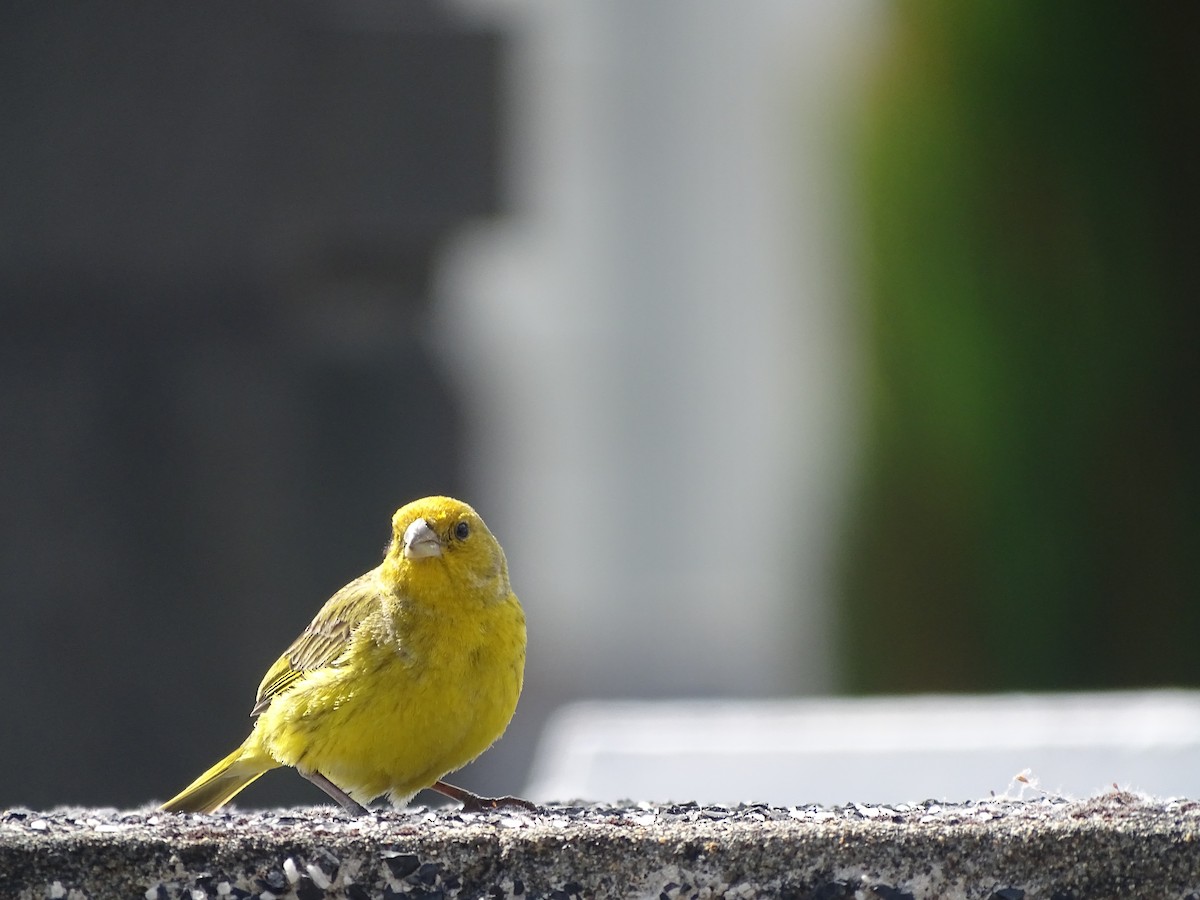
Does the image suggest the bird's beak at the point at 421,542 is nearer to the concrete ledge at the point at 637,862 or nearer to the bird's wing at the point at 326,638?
the bird's wing at the point at 326,638

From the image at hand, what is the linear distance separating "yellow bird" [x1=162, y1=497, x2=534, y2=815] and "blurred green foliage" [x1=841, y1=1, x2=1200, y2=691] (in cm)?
426

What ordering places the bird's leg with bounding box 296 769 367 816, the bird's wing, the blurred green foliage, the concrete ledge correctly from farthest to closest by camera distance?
the blurred green foliage → the bird's wing → the bird's leg with bounding box 296 769 367 816 → the concrete ledge

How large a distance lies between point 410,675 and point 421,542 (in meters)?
0.27

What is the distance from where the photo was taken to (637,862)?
2102mm

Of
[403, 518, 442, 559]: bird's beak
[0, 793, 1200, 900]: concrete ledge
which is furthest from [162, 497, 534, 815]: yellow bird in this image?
[0, 793, 1200, 900]: concrete ledge

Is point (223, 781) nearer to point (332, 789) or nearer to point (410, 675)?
point (332, 789)

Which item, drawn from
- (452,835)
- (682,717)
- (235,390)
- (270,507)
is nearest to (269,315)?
(235,390)

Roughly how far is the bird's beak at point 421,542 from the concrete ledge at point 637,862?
117cm

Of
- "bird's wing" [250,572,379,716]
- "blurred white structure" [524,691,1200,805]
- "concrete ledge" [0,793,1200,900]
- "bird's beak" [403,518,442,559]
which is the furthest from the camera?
"blurred white structure" [524,691,1200,805]

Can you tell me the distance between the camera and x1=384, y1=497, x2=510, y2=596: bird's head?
10.8 feet

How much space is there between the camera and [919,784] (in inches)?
158

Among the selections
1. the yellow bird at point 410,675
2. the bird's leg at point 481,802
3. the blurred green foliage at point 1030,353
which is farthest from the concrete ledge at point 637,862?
the blurred green foliage at point 1030,353

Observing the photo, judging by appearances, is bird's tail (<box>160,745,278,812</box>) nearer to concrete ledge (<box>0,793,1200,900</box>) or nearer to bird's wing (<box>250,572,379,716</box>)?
bird's wing (<box>250,572,379,716</box>)

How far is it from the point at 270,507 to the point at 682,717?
2.22 m
